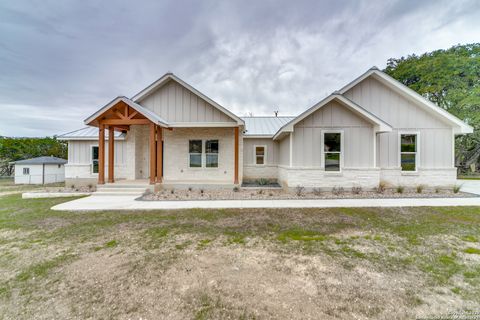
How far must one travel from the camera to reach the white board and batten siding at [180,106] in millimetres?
11461

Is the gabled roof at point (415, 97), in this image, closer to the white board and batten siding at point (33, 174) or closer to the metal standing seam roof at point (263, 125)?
the metal standing seam roof at point (263, 125)

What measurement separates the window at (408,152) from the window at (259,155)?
815 cm

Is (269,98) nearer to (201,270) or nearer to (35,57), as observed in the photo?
(35,57)

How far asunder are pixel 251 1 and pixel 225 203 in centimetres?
1288

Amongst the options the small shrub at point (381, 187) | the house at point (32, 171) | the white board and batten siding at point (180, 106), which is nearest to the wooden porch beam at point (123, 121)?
the white board and batten siding at point (180, 106)

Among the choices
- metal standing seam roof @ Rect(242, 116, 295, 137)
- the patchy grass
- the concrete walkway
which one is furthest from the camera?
metal standing seam roof @ Rect(242, 116, 295, 137)

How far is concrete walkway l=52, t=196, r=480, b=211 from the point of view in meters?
7.46

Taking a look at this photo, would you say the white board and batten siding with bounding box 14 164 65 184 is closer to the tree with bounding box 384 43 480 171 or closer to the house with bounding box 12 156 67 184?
the house with bounding box 12 156 67 184

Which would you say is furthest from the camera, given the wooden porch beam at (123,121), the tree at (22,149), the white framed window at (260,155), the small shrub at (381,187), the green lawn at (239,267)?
the tree at (22,149)

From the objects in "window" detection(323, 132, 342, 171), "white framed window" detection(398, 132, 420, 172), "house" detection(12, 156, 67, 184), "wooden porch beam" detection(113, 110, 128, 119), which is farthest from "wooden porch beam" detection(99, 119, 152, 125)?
"white framed window" detection(398, 132, 420, 172)

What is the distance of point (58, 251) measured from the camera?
407 centimetres

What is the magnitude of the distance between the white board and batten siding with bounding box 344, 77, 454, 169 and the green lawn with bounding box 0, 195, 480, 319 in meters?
5.26

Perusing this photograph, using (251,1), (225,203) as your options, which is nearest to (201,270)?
(225,203)

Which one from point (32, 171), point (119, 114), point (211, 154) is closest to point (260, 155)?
point (211, 154)
